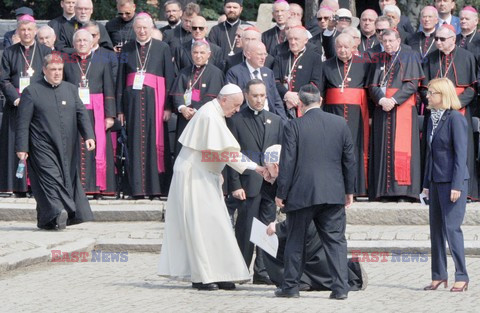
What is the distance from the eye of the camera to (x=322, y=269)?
12094 mm

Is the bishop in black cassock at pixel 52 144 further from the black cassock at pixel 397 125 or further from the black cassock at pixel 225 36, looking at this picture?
the black cassock at pixel 397 125

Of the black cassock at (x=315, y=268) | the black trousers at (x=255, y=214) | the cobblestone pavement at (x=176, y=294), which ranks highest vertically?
the black trousers at (x=255, y=214)

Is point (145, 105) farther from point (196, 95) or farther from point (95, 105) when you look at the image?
point (196, 95)

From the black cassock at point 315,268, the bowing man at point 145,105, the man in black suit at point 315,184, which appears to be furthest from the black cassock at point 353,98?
the man in black suit at point 315,184

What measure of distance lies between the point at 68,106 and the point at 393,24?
4.59 metres

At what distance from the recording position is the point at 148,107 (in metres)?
17.9

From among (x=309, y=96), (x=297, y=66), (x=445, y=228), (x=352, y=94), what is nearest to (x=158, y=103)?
(x=297, y=66)

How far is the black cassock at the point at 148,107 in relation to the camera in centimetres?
1794

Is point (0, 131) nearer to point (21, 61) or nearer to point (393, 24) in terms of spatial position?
point (21, 61)

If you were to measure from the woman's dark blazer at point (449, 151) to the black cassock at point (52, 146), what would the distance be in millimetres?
5127

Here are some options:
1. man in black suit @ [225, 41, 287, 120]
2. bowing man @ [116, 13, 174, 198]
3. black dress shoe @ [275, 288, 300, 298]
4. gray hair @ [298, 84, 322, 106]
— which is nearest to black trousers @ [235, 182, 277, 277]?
black dress shoe @ [275, 288, 300, 298]

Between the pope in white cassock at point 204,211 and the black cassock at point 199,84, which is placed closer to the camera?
the pope in white cassock at point 204,211

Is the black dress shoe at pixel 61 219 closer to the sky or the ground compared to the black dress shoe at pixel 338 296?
closer to the sky

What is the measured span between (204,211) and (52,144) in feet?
13.7
